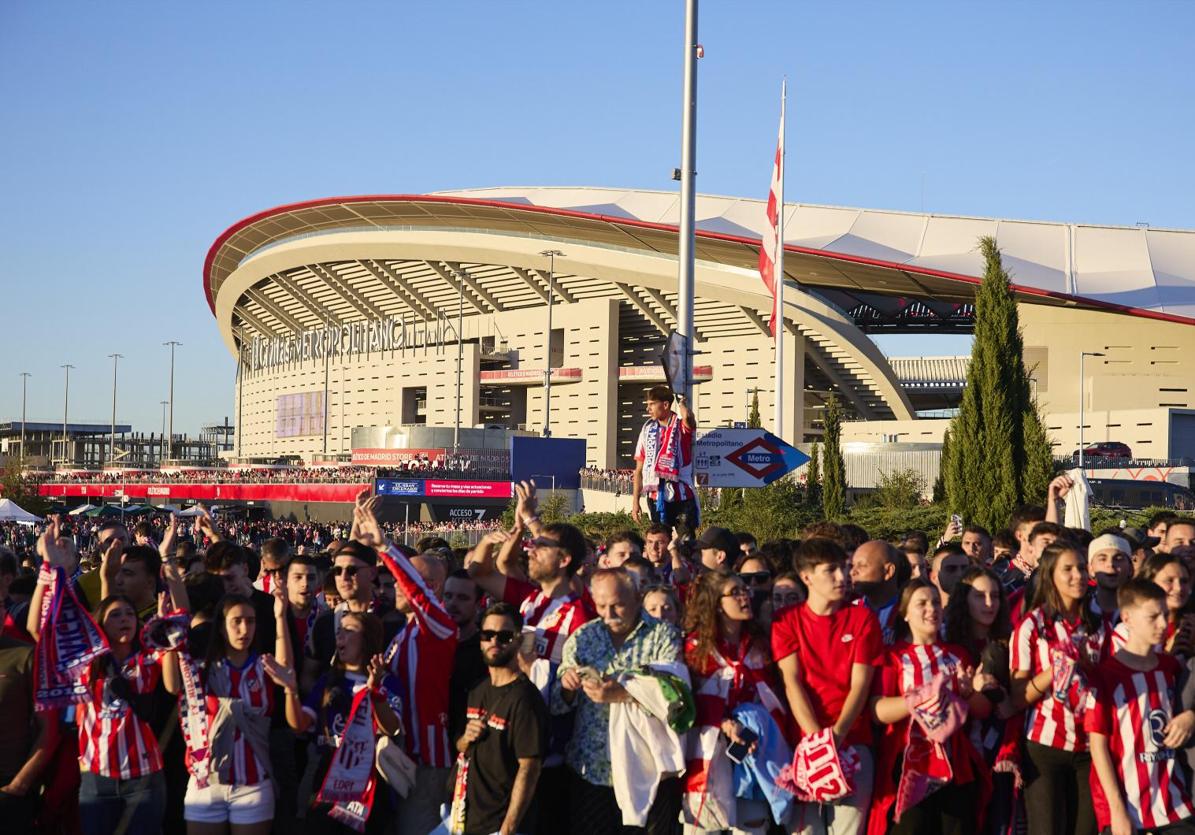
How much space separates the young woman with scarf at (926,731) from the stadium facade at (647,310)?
40666 millimetres

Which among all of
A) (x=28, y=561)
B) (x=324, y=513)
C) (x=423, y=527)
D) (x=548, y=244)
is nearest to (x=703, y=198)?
(x=548, y=244)

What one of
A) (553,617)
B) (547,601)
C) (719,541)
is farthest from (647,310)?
(553,617)

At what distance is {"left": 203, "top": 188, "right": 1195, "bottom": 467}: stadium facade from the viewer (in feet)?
157

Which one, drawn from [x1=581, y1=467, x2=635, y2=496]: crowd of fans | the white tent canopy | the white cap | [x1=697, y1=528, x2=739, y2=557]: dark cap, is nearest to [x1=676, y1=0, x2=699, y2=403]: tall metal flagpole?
[x1=697, y1=528, x2=739, y2=557]: dark cap

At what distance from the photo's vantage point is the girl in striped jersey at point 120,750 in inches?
226

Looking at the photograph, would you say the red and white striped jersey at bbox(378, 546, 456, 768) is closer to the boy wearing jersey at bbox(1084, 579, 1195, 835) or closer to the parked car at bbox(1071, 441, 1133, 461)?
the boy wearing jersey at bbox(1084, 579, 1195, 835)

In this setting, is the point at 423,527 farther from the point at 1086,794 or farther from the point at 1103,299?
the point at 1086,794

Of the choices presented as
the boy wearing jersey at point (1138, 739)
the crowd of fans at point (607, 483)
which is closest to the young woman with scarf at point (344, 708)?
the boy wearing jersey at point (1138, 739)

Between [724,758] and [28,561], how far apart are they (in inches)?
281

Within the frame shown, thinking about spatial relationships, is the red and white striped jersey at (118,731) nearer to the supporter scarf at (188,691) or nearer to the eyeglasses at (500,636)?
the supporter scarf at (188,691)

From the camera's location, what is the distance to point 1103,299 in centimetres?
4822

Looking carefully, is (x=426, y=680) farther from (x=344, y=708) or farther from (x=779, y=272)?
(x=779, y=272)

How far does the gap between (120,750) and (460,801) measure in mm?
1491

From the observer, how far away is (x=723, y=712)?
541cm
